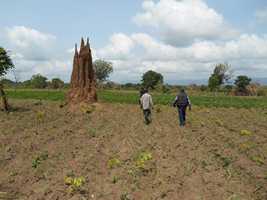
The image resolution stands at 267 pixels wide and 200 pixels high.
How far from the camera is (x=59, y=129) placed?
619 inches

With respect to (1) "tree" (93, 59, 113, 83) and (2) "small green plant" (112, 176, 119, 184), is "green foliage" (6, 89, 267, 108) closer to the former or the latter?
(2) "small green plant" (112, 176, 119, 184)

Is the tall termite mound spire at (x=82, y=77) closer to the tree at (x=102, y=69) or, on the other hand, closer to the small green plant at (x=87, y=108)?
the small green plant at (x=87, y=108)

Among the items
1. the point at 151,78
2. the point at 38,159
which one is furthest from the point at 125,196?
the point at 151,78

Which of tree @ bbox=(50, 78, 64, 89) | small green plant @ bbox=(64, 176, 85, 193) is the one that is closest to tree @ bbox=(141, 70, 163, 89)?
tree @ bbox=(50, 78, 64, 89)

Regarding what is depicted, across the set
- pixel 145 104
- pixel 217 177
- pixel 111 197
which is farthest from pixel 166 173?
pixel 145 104

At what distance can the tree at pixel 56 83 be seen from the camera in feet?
244

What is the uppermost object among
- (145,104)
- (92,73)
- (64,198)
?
(92,73)

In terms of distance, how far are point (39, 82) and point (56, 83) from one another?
379cm

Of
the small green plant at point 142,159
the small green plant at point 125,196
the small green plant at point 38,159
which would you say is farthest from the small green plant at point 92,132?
the small green plant at point 125,196

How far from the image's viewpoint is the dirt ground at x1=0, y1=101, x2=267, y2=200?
8.12 meters

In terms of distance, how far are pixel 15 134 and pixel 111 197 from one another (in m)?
8.09

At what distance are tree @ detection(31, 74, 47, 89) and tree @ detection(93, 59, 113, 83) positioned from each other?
60.9ft

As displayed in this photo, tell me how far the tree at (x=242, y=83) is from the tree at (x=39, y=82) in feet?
138

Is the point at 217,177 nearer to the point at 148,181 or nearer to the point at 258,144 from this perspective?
the point at 148,181
